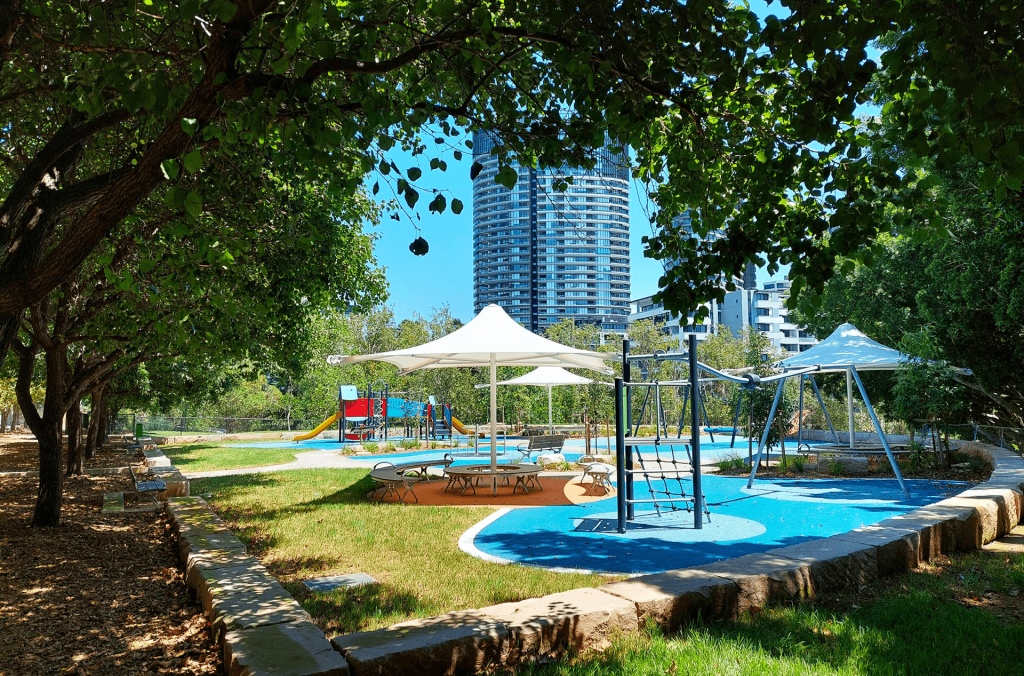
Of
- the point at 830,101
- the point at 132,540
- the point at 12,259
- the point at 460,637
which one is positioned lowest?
the point at 132,540

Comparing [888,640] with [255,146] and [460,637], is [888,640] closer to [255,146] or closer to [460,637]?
[460,637]

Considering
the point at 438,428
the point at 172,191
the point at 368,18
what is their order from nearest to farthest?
the point at 172,191
the point at 368,18
the point at 438,428

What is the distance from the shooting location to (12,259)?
4102 mm

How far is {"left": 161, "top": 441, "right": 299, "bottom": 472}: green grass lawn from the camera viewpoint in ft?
60.6

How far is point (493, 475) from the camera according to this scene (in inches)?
433

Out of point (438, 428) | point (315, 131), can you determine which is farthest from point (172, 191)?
Answer: point (438, 428)

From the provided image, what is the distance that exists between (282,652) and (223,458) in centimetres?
1952

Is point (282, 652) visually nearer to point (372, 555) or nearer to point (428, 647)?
point (428, 647)

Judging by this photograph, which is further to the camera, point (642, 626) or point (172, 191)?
point (642, 626)

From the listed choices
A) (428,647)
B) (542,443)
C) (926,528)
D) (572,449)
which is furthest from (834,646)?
(572,449)

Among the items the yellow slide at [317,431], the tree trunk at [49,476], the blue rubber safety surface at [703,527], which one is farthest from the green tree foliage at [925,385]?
the yellow slide at [317,431]

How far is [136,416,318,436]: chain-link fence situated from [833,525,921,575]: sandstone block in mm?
34028

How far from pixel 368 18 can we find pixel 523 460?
15237mm

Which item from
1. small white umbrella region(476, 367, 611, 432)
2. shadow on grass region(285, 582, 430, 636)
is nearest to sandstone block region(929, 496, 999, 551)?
shadow on grass region(285, 582, 430, 636)
